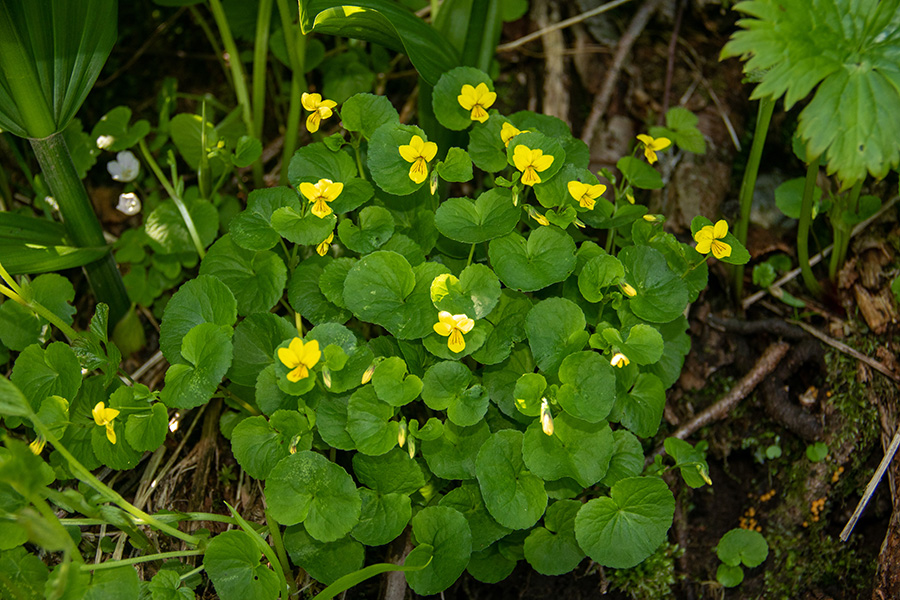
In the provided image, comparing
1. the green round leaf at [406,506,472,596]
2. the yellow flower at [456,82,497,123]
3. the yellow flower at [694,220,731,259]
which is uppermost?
the yellow flower at [456,82,497,123]

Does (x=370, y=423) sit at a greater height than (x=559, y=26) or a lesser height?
lesser

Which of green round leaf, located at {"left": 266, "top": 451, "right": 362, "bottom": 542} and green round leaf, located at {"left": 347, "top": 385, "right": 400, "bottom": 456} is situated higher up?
green round leaf, located at {"left": 347, "top": 385, "right": 400, "bottom": 456}

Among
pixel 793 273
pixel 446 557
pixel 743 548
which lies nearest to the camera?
pixel 446 557

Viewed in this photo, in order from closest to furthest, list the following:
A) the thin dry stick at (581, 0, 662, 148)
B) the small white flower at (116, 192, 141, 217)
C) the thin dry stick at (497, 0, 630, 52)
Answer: the small white flower at (116, 192, 141, 217) < the thin dry stick at (581, 0, 662, 148) < the thin dry stick at (497, 0, 630, 52)

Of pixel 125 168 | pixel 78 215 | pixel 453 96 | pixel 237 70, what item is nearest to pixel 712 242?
pixel 453 96

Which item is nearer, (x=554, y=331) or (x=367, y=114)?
(x=554, y=331)

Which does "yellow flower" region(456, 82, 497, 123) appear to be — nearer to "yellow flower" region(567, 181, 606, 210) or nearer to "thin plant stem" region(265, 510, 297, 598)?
"yellow flower" region(567, 181, 606, 210)

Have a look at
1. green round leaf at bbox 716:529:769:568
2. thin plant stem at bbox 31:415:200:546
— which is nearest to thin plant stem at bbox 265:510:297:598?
thin plant stem at bbox 31:415:200:546

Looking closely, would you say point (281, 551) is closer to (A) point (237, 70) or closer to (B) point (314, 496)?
(B) point (314, 496)
